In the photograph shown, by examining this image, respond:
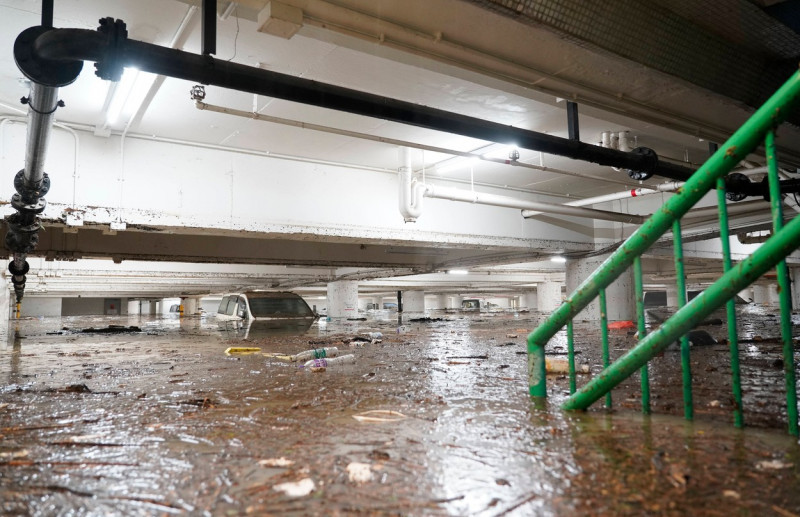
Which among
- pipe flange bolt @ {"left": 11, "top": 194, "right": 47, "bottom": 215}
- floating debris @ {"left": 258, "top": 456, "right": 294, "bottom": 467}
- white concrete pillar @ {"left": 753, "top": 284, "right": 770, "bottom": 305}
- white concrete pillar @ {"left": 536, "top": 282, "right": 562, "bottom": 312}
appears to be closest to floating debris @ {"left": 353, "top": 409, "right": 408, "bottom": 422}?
floating debris @ {"left": 258, "top": 456, "right": 294, "bottom": 467}

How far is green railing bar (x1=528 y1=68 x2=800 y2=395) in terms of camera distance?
200cm

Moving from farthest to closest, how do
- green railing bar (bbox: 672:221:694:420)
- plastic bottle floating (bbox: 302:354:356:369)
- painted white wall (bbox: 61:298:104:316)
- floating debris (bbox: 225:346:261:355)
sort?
painted white wall (bbox: 61:298:104:316), floating debris (bbox: 225:346:261:355), plastic bottle floating (bbox: 302:354:356:369), green railing bar (bbox: 672:221:694:420)

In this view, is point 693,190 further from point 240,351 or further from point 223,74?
point 240,351

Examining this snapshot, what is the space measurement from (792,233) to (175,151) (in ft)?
24.0

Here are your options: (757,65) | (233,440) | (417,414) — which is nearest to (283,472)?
(233,440)

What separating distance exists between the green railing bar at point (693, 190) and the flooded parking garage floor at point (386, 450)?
0.65 metres

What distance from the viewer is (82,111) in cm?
586

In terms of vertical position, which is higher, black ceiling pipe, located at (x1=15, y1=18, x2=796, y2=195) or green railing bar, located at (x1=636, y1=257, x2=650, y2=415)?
black ceiling pipe, located at (x1=15, y1=18, x2=796, y2=195)

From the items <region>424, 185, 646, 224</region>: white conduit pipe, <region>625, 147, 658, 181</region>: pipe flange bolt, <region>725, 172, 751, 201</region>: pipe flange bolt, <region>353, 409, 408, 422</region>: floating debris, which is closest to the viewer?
<region>353, 409, 408, 422</region>: floating debris

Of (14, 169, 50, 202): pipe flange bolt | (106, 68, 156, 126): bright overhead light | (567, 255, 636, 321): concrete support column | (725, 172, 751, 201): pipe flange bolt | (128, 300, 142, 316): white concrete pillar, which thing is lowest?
(128, 300, 142, 316): white concrete pillar

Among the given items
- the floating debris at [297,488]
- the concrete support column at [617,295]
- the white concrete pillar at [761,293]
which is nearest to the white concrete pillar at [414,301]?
the concrete support column at [617,295]

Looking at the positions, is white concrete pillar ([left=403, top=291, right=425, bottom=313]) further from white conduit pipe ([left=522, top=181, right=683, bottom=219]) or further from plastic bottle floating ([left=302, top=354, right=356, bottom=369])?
plastic bottle floating ([left=302, top=354, right=356, bottom=369])

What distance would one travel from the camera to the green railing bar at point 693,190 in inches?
78.6

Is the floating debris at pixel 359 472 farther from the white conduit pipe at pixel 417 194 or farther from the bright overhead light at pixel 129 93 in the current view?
the white conduit pipe at pixel 417 194
